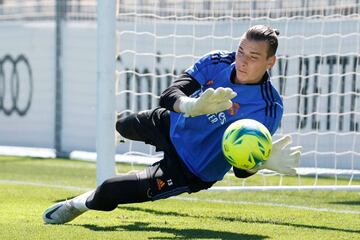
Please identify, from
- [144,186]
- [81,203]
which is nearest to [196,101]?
[144,186]

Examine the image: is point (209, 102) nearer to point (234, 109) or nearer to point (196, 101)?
point (196, 101)

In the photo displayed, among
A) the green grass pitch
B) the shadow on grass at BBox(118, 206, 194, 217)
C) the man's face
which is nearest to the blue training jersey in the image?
the man's face

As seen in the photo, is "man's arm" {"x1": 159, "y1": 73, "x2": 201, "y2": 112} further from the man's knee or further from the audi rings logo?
the audi rings logo

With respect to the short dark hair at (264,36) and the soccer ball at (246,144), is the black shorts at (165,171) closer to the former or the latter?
the soccer ball at (246,144)

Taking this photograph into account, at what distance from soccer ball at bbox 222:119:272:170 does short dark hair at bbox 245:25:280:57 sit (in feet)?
1.95

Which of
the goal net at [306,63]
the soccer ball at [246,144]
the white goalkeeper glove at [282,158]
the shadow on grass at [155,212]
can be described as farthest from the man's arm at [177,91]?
the goal net at [306,63]

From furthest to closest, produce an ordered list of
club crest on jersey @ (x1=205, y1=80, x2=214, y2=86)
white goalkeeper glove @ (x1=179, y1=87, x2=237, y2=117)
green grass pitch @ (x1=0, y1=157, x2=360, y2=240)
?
green grass pitch @ (x1=0, y1=157, x2=360, y2=240)
club crest on jersey @ (x1=205, y1=80, x2=214, y2=86)
white goalkeeper glove @ (x1=179, y1=87, x2=237, y2=117)

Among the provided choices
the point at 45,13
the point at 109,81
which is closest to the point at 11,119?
the point at 45,13

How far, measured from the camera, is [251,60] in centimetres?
668

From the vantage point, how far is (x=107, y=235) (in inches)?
275

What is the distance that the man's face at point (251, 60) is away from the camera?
666 cm

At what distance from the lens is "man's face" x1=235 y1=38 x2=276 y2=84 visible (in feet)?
21.9

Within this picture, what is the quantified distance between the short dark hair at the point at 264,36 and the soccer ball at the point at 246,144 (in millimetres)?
593

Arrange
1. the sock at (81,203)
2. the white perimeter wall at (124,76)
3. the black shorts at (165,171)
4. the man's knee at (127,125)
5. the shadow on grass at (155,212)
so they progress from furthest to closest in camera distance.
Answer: the white perimeter wall at (124,76) < the shadow on grass at (155,212) < the man's knee at (127,125) < the sock at (81,203) < the black shorts at (165,171)
